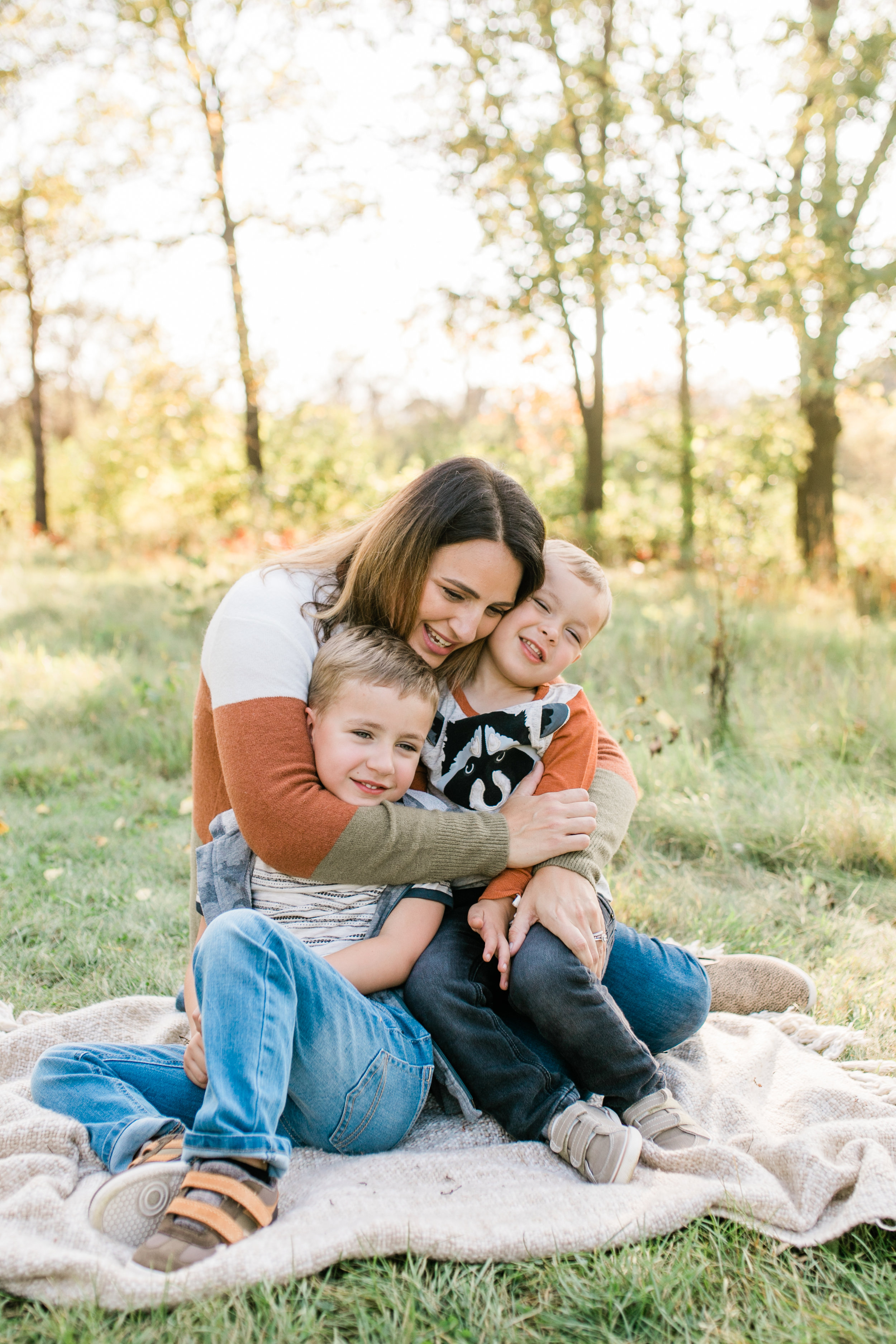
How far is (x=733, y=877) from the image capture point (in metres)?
3.80

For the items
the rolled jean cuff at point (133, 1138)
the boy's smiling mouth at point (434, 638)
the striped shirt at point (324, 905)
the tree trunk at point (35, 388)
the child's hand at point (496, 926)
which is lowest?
the rolled jean cuff at point (133, 1138)

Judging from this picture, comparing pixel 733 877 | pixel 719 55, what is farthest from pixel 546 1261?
pixel 719 55

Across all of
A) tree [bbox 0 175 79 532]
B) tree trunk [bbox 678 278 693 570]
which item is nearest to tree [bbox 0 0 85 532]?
tree [bbox 0 175 79 532]

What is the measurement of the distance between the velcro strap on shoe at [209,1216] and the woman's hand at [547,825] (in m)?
0.88

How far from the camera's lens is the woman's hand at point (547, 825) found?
2.13 m

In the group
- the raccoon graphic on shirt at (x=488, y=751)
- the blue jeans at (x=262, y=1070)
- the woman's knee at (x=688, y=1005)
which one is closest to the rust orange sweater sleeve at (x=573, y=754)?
the raccoon graphic on shirt at (x=488, y=751)

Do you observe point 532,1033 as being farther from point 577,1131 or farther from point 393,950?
point 393,950

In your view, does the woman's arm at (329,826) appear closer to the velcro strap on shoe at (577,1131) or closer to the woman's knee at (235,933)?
the woman's knee at (235,933)

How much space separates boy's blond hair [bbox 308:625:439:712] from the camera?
2.10 metres

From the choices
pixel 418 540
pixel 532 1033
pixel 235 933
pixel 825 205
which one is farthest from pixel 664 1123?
pixel 825 205

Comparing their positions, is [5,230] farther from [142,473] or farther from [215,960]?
[215,960]

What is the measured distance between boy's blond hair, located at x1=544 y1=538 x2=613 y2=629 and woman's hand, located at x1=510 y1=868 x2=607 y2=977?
27.7 inches

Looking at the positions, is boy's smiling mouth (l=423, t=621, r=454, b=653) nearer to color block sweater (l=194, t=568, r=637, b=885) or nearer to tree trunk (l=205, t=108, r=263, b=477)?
color block sweater (l=194, t=568, r=637, b=885)

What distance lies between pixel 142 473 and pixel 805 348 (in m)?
8.97
